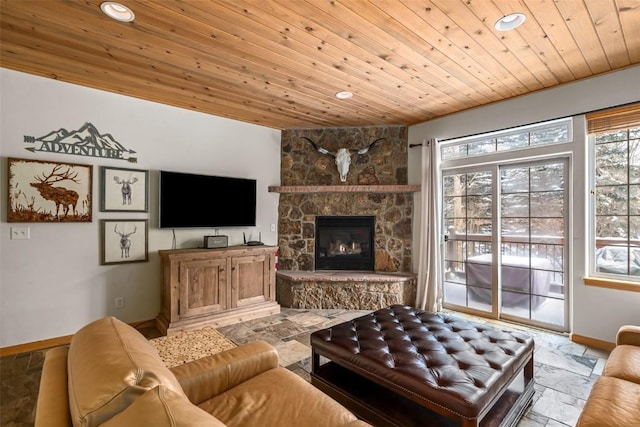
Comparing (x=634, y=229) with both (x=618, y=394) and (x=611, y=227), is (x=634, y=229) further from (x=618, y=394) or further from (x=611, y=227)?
(x=618, y=394)

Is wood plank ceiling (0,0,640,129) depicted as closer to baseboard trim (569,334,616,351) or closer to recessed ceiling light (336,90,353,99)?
recessed ceiling light (336,90,353,99)

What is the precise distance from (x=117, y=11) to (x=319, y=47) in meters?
1.38

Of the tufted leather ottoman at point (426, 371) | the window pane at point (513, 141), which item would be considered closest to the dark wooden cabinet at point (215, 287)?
the tufted leather ottoman at point (426, 371)

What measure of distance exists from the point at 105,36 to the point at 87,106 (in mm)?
1220

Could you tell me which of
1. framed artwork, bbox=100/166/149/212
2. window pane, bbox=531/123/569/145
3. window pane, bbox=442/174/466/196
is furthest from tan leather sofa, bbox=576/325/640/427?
framed artwork, bbox=100/166/149/212

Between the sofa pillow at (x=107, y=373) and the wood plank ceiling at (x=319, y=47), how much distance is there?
1.95 metres

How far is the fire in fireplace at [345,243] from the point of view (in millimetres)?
4484

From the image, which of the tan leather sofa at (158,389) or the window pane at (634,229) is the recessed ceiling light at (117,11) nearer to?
the tan leather sofa at (158,389)

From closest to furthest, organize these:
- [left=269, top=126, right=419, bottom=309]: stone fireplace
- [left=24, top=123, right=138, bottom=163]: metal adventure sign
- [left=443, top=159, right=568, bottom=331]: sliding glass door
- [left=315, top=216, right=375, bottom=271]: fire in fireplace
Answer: [left=24, top=123, right=138, bottom=163]: metal adventure sign < [left=443, top=159, right=568, bottom=331]: sliding glass door < [left=269, top=126, right=419, bottom=309]: stone fireplace < [left=315, top=216, right=375, bottom=271]: fire in fireplace

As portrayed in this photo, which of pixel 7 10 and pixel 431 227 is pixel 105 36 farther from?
pixel 431 227

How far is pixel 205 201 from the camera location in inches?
150

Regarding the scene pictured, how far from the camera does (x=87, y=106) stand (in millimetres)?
3135

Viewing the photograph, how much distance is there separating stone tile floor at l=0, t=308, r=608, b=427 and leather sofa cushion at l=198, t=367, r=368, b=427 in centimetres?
98

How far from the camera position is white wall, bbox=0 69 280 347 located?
279 cm
